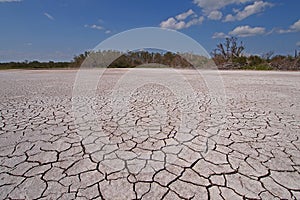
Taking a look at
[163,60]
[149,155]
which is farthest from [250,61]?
[149,155]

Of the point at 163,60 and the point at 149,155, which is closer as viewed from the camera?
the point at 149,155

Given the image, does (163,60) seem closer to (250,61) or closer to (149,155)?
(250,61)

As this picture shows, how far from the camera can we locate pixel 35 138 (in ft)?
6.23

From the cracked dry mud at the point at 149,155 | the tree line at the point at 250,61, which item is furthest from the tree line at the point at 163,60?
the cracked dry mud at the point at 149,155

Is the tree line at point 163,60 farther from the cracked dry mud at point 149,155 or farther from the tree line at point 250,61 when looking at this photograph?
the cracked dry mud at point 149,155

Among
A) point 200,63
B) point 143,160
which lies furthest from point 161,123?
point 200,63

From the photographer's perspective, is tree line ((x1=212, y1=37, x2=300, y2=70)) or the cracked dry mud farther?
tree line ((x1=212, y1=37, x2=300, y2=70))

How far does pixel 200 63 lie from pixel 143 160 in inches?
809

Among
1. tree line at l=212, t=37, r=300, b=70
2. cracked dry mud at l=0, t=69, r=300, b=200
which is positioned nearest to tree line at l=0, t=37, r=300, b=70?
tree line at l=212, t=37, r=300, b=70

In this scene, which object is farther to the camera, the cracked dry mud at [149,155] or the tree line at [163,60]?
the tree line at [163,60]

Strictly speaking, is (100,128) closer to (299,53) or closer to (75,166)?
(75,166)

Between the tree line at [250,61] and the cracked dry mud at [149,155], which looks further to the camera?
the tree line at [250,61]

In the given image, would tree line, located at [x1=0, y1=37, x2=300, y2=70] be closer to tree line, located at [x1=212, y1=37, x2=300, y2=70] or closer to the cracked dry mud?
tree line, located at [x1=212, y1=37, x2=300, y2=70]

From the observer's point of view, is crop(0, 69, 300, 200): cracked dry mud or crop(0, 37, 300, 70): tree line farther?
crop(0, 37, 300, 70): tree line
